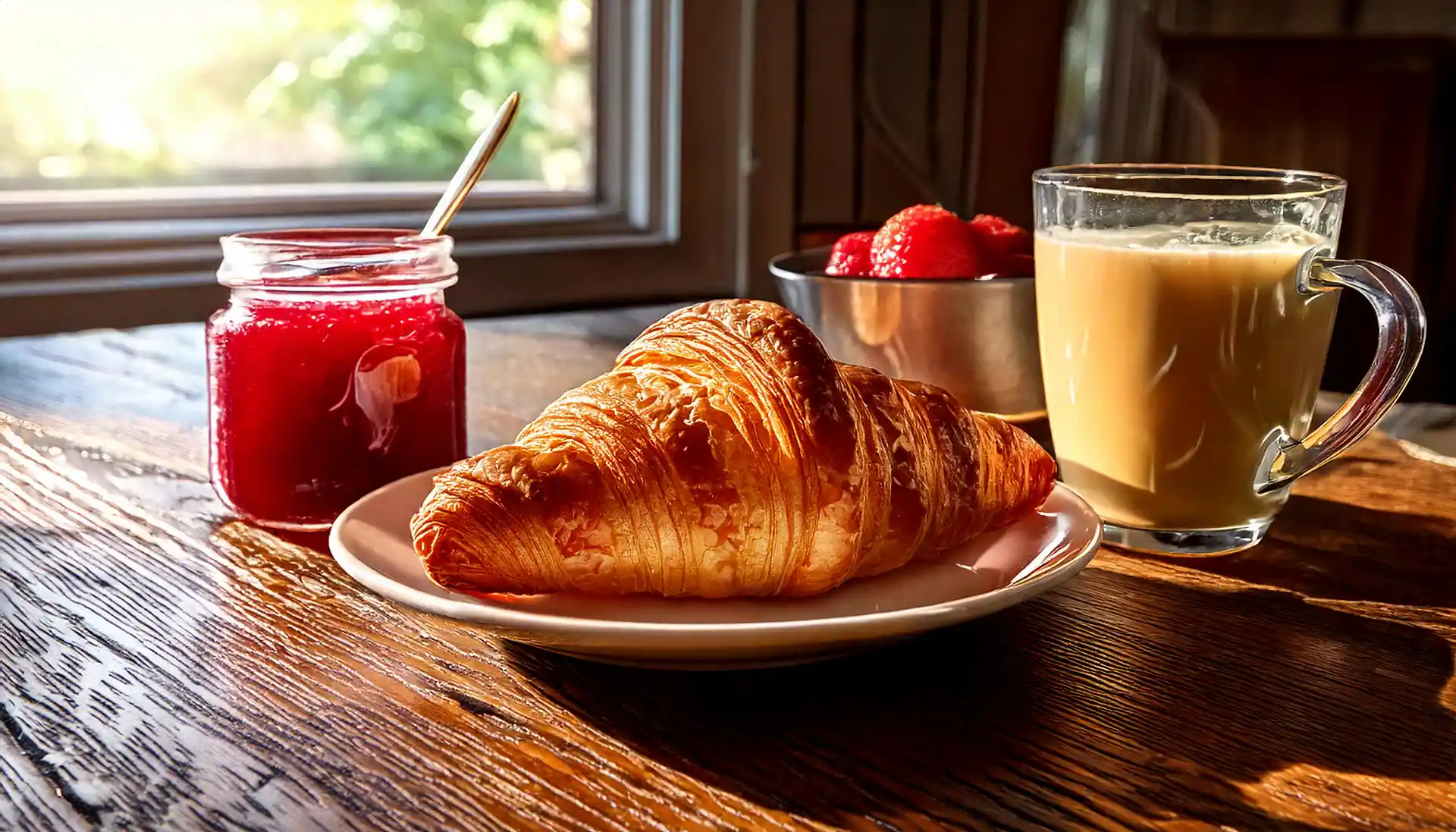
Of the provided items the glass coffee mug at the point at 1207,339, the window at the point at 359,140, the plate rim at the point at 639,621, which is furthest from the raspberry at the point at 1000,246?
the window at the point at 359,140

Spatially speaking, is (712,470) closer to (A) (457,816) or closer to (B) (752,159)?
(A) (457,816)

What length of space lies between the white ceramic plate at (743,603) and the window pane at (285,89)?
158 cm

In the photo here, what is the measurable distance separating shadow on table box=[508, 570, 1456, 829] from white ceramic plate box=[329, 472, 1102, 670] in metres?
0.02

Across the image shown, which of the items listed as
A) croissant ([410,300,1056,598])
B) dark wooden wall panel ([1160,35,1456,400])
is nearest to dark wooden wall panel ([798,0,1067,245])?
dark wooden wall panel ([1160,35,1456,400])

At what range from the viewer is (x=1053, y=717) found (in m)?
0.46

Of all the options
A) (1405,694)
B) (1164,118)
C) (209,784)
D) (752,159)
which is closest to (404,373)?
(209,784)

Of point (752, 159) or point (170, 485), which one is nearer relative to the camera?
point (170, 485)

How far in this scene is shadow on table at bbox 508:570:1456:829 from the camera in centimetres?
40

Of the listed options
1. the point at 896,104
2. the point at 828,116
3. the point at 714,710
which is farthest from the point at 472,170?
the point at 896,104

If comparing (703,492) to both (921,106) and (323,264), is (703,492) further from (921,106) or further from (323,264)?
(921,106)

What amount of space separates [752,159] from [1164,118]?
0.94 meters

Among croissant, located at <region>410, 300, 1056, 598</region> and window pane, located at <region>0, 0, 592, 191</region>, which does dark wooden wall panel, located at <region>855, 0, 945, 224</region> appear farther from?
croissant, located at <region>410, 300, 1056, 598</region>

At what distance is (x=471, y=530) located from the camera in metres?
0.49

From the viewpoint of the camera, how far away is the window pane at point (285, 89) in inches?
74.0
